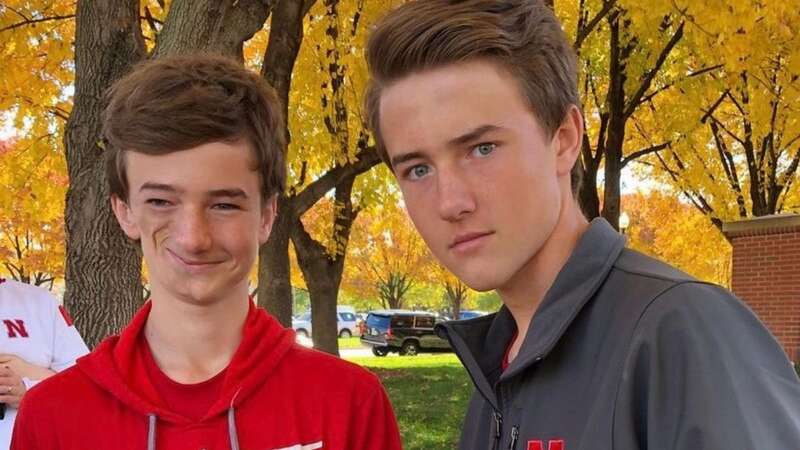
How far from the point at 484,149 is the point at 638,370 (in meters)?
0.54

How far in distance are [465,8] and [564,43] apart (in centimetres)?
25

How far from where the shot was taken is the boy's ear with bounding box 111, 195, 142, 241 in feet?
7.23

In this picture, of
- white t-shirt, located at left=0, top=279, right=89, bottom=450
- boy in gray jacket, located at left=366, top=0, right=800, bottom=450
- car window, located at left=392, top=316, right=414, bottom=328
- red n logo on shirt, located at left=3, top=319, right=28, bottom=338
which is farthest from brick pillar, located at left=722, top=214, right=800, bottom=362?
car window, located at left=392, top=316, right=414, bottom=328

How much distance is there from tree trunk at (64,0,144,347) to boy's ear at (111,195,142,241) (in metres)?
2.51

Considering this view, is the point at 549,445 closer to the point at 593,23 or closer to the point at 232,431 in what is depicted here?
the point at 232,431

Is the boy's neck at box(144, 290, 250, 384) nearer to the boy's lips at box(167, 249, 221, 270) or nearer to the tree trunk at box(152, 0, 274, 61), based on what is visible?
the boy's lips at box(167, 249, 221, 270)

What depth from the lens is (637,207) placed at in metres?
24.1

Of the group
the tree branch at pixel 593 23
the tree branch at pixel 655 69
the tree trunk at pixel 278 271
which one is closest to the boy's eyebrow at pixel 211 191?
the tree trunk at pixel 278 271

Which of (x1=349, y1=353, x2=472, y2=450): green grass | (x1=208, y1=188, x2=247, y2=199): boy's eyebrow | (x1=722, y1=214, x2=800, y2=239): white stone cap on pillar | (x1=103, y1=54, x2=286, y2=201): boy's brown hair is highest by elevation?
(x1=722, y1=214, x2=800, y2=239): white stone cap on pillar

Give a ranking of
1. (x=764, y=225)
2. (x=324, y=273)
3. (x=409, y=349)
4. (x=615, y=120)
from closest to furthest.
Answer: (x=615, y=120) → (x=324, y=273) → (x=764, y=225) → (x=409, y=349)

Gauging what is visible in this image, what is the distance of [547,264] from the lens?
177 centimetres

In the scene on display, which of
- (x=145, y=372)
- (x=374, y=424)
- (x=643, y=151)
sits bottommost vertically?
(x=374, y=424)

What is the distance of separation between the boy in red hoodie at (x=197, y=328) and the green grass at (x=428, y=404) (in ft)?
14.3

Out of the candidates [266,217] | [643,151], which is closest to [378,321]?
[643,151]
